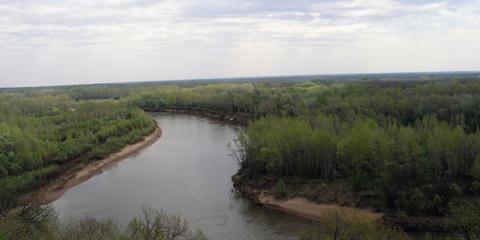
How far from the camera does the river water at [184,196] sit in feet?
64.7

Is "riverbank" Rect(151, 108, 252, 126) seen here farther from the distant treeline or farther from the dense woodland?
the dense woodland

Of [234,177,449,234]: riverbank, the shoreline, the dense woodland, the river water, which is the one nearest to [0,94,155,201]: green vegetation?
the dense woodland

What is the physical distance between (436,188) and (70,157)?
2508 cm

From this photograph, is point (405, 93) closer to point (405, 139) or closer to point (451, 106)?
point (451, 106)

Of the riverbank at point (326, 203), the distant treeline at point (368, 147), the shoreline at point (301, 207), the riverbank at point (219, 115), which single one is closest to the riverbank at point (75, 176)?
the distant treeline at point (368, 147)

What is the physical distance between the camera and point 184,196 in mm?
24297

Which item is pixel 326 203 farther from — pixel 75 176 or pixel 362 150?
pixel 75 176

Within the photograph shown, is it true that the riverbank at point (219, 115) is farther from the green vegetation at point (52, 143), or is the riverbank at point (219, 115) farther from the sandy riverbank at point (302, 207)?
the sandy riverbank at point (302, 207)

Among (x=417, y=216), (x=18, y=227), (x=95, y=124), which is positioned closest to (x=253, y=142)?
(x=417, y=216)

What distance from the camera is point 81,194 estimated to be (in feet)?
86.1

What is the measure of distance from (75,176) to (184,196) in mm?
10066

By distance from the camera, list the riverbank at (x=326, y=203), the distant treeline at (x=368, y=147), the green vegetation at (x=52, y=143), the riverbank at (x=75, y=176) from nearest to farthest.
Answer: the riverbank at (x=326, y=203) < the distant treeline at (x=368, y=147) < the riverbank at (x=75, y=176) < the green vegetation at (x=52, y=143)

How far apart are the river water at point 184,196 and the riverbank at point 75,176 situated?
64 centimetres

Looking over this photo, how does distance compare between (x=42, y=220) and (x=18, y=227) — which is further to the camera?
(x=42, y=220)
